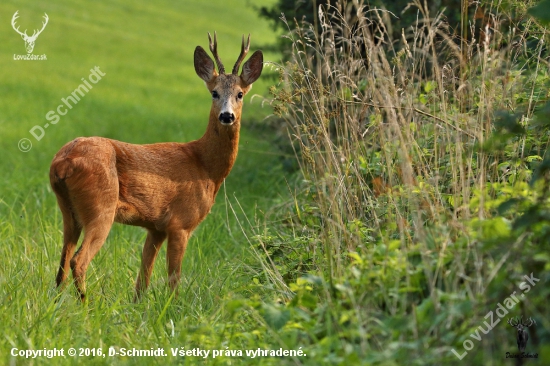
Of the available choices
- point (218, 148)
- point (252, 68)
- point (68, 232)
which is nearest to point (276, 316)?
point (68, 232)

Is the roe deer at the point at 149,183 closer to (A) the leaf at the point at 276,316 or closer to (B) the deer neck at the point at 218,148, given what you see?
(B) the deer neck at the point at 218,148

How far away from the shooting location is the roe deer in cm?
463

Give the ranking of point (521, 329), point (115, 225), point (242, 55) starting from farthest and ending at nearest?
point (115, 225), point (242, 55), point (521, 329)

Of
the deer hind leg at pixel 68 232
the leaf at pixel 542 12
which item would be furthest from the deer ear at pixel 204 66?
the leaf at pixel 542 12

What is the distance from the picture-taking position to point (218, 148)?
18.0 feet

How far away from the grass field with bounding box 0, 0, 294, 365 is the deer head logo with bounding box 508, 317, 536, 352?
115 centimetres

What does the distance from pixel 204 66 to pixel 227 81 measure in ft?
1.23

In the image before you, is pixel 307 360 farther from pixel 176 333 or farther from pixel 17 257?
pixel 17 257

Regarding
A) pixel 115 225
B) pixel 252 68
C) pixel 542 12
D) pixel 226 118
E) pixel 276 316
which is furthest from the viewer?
pixel 115 225

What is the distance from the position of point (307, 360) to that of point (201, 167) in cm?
260

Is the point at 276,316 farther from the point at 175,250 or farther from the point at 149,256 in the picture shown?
the point at 149,256

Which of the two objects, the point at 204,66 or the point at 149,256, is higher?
the point at 204,66

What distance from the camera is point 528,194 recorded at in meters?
3.24

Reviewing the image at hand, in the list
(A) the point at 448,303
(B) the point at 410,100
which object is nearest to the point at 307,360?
(A) the point at 448,303
